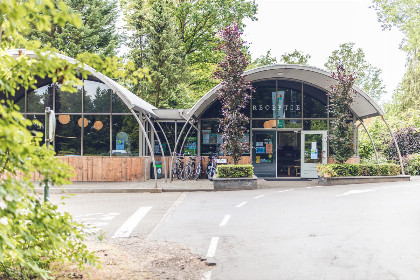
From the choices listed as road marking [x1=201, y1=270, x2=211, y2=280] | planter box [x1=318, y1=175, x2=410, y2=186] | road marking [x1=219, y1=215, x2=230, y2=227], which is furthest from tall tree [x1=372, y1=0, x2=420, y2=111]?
road marking [x1=201, y1=270, x2=211, y2=280]

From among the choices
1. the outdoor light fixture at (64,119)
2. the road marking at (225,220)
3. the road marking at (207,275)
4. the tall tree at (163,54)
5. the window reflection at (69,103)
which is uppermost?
the tall tree at (163,54)

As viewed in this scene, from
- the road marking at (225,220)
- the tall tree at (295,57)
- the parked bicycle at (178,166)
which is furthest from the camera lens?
the tall tree at (295,57)

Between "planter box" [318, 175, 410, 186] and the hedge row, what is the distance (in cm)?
25

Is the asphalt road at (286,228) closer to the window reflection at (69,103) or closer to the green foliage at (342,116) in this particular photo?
the green foliage at (342,116)

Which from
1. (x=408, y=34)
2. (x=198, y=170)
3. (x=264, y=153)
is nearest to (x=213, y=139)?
(x=198, y=170)

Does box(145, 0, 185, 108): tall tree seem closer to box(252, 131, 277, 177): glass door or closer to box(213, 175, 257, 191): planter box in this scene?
box(252, 131, 277, 177): glass door

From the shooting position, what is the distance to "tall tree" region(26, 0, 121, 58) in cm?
3206

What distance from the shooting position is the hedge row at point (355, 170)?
761 inches

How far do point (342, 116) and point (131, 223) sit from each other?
12640mm

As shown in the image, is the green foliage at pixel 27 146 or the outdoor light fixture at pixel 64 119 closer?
the green foliage at pixel 27 146

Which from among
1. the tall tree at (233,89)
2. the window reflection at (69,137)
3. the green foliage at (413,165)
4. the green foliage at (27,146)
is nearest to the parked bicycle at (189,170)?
the tall tree at (233,89)

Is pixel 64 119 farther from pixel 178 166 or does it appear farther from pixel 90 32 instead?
pixel 90 32

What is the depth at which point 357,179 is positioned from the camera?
19750 millimetres

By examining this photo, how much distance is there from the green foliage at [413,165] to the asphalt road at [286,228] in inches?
448
